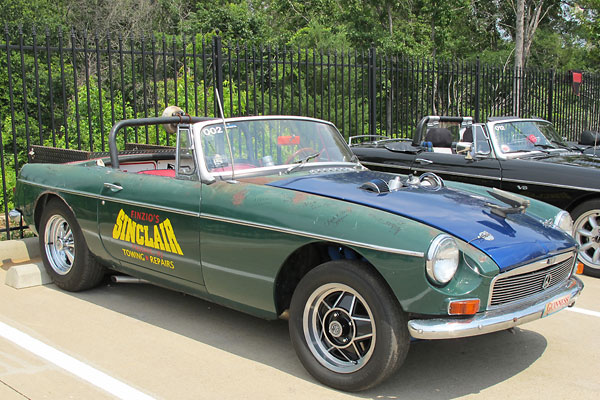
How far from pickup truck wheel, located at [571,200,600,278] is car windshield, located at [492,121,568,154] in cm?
117

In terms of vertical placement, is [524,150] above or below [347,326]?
above

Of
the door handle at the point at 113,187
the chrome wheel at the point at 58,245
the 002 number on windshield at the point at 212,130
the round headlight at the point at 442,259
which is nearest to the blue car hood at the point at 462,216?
the round headlight at the point at 442,259

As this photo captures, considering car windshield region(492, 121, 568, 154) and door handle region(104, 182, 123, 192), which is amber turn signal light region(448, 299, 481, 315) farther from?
car windshield region(492, 121, 568, 154)

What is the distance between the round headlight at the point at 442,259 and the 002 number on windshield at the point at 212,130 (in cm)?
196

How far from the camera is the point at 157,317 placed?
483cm

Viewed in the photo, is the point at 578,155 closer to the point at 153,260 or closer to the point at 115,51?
the point at 153,260

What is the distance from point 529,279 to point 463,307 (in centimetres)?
59

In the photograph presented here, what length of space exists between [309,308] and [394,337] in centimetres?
56

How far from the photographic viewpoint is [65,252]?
18.0 ft

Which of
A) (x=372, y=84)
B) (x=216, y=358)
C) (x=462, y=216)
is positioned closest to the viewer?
(x=462, y=216)

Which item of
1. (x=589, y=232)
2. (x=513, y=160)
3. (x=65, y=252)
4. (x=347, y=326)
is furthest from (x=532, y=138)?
(x=65, y=252)

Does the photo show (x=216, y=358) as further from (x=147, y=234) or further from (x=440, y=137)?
(x=440, y=137)

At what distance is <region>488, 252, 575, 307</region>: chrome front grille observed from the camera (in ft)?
11.0

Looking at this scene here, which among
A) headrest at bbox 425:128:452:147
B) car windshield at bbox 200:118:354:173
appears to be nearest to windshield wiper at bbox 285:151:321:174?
car windshield at bbox 200:118:354:173
